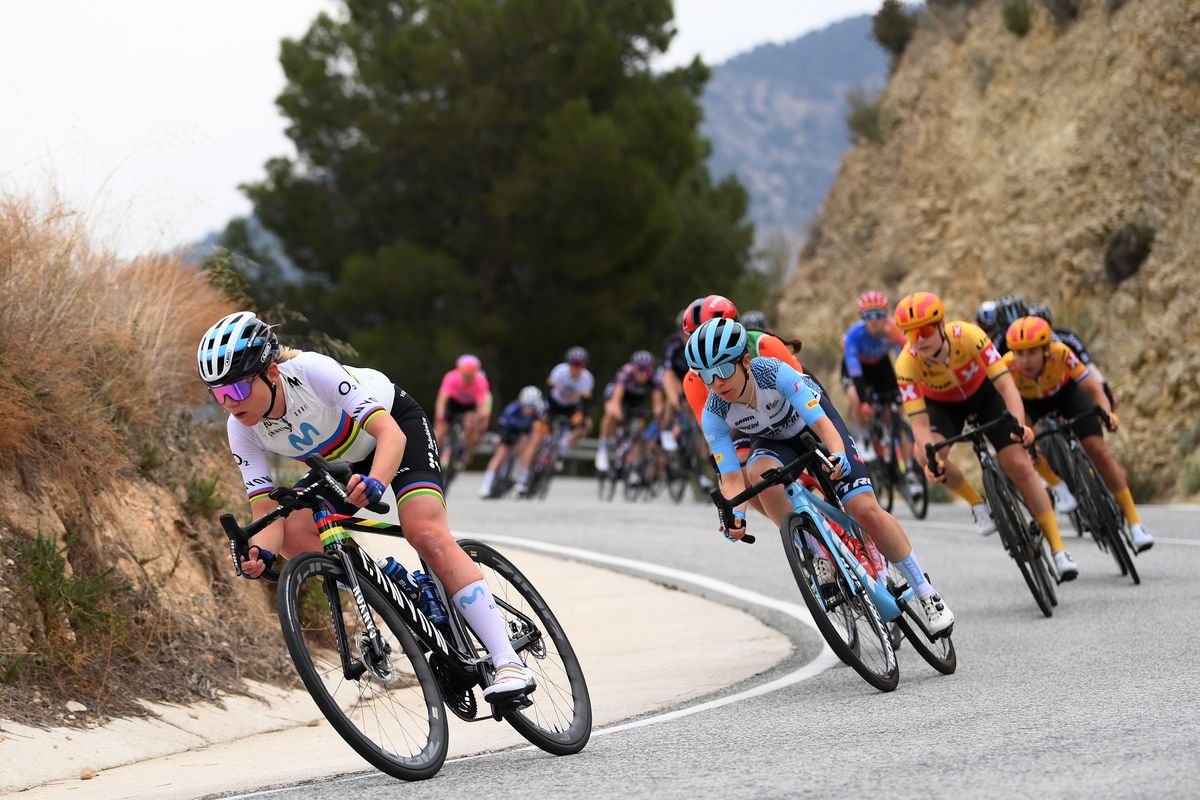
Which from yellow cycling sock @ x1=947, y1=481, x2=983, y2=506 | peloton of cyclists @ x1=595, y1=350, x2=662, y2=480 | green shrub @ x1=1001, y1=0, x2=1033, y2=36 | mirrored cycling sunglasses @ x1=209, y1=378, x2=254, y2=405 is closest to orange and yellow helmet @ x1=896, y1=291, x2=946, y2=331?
yellow cycling sock @ x1=947, y1=481, x2=983, y2=506

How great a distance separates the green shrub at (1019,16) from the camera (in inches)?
1254

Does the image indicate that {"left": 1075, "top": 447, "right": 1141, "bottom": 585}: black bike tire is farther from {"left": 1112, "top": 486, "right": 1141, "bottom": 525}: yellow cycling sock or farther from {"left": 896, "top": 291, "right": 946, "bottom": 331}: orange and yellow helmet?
{"left": 896, "top": 291, "right": 946, "bottom": 331}: orange and yellow helmet

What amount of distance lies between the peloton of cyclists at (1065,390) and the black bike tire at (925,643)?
3.61 meters

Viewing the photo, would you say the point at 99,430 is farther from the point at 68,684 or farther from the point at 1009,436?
the point at 1009,436

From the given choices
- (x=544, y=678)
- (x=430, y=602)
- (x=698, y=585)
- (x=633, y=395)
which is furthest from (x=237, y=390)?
(x=633, y=395)

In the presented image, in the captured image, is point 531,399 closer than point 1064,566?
No

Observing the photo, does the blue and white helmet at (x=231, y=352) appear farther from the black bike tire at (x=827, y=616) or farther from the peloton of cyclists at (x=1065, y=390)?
the peloton of cyclists at (x=1065, y=390)

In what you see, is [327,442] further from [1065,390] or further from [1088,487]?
[1065,390]

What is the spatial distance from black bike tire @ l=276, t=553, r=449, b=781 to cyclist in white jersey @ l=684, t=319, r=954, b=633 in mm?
2036

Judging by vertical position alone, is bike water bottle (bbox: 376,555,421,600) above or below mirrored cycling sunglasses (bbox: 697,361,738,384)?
below

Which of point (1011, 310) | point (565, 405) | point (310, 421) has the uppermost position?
point (565, 405)

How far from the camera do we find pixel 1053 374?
38.2 ft

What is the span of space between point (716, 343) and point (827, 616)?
1.38 metres

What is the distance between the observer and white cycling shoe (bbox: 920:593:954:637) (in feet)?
26.3
